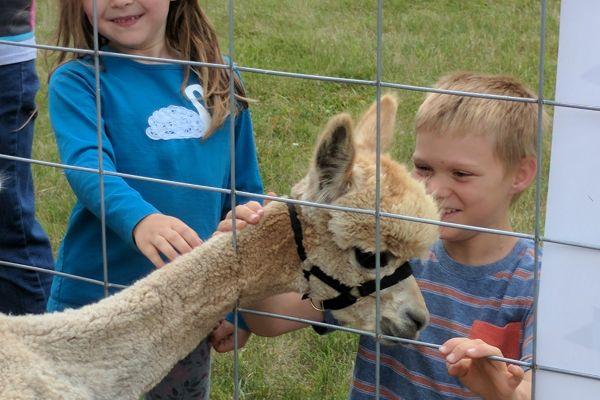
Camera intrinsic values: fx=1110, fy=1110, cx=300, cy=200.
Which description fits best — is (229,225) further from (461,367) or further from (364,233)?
(461,367)

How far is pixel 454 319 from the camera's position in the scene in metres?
2.46

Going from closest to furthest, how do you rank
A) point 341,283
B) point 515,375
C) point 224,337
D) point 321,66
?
1. point 515,375
2. point 341,283
3. point 224,337
4. point 321,66

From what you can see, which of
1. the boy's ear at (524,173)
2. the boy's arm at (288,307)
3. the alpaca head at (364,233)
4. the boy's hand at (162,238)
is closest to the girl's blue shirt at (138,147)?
the boy's hand at (162,238)

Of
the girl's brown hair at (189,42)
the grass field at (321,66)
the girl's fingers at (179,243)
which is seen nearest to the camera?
the girl's fingers at (179,243)

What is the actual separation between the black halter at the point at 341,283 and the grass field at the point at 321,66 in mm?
1200

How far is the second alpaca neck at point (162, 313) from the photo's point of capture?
86.4 inches

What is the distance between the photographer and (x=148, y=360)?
2.26m

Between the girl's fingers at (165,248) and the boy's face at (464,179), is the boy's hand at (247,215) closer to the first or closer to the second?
the girl's fingers at (165,248)

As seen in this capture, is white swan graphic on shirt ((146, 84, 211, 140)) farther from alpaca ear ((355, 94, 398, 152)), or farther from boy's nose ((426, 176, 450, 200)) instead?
boy's nose ((426, 176, 450, 200))

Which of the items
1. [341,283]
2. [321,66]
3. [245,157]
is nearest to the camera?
[341,283]

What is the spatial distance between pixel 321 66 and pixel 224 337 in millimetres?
3861

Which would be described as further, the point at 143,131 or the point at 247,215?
the point at 143,131

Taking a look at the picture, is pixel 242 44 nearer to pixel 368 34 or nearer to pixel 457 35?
pixel 368 34

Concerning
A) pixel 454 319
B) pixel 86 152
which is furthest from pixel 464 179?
pixel 86 152
